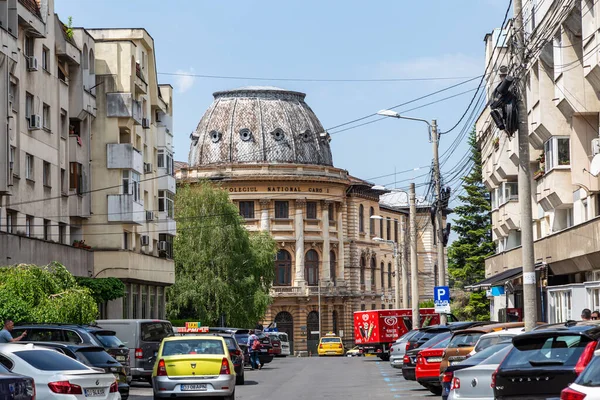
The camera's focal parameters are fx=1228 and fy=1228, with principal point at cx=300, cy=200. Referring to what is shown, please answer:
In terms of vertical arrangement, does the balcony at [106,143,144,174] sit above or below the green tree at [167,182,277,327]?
above

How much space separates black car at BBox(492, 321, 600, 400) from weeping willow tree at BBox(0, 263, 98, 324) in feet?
69.0

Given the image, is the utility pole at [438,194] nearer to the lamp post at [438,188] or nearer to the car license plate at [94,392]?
the lamp post at [438,188]

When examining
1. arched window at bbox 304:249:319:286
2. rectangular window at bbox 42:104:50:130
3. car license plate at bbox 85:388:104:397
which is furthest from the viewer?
arched window at bbox 304:249:319:286

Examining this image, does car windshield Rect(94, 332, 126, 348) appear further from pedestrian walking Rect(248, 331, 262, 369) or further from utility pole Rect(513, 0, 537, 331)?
pedestrian walking Rect(248, 331, 262, 369)

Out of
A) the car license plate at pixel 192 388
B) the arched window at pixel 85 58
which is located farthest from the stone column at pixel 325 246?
the car license plate at pixel 192 388

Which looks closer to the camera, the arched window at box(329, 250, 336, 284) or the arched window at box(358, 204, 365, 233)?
the arched window at box(329, 250, 336, 284)

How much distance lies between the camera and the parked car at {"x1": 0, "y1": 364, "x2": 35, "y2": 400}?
1539cm

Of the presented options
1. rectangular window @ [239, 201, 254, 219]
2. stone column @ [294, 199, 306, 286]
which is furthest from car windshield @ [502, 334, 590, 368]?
stone column @ [294, 199, 306, 286]

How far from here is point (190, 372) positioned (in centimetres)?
2627

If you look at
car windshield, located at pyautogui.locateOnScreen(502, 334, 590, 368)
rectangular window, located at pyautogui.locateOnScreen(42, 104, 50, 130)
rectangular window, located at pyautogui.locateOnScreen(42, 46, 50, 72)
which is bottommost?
car windshield, located at pyautogui.locateOnScreen(502, 334, 590, 368)

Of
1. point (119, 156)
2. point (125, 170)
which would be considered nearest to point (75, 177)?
point (119, 156)

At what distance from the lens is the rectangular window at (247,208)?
114 m

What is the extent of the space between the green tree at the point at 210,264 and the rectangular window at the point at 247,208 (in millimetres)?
28870

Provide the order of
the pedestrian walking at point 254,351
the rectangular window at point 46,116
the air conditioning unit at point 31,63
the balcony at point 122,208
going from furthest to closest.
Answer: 1. the balcony at point 122,208
2. the pedestrian walking at point 254,351
3. the rectangular window at point 46,116
4. the air conditioning unit at point 31,63
